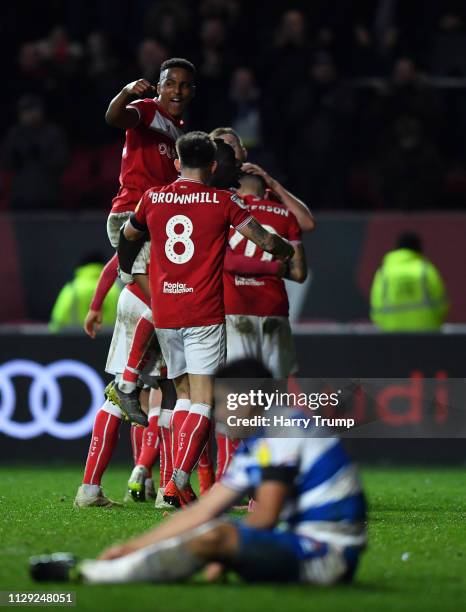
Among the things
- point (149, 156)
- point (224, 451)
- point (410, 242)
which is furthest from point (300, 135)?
point (149, 156)

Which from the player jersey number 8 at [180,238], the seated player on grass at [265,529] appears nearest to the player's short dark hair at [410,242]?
the player jersey number 8 at [180,238]

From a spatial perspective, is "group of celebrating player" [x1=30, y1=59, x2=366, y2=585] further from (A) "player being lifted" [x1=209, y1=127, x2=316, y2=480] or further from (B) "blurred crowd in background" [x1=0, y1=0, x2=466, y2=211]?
(B) "blurred crowd in background" [x1=0, y1=0, x2=466, y2=211]

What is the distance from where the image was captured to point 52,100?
17734 millimetres

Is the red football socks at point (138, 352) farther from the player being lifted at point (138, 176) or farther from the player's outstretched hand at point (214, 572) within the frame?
the player's outstretched hand at point (214, 572)

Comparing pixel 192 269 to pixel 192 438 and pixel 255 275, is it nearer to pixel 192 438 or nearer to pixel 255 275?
pixel 192 438

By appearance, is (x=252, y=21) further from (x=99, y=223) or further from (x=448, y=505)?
(x=448, y=505)

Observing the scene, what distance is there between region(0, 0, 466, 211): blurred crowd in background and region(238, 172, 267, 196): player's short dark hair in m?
4.68

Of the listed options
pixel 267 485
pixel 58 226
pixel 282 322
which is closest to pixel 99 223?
pixel 58 226

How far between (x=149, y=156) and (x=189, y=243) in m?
1.05

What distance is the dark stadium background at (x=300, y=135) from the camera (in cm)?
1463

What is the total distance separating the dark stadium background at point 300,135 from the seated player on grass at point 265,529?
8.14 meters

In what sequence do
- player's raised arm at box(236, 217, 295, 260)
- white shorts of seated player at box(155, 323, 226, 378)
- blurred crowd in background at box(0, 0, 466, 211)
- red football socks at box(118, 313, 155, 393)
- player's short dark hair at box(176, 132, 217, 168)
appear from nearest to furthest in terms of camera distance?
1. player's raised arm at box(236, 217, 295, 260)
2. player's short dark hair at box(176, 132, 217, 168)
3. white shorts of seated player at box(155, 323, 226, 378)
4. red football socks at box(118, 313, 155, 393)
5. blurred crowd in background at box(0, 0, 466, 211)

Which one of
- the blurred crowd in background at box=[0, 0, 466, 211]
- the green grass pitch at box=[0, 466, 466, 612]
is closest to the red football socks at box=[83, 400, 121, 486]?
the green grass pitch at box=[0, 466, 466, 612]

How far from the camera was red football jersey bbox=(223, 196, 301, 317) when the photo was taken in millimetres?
10688
